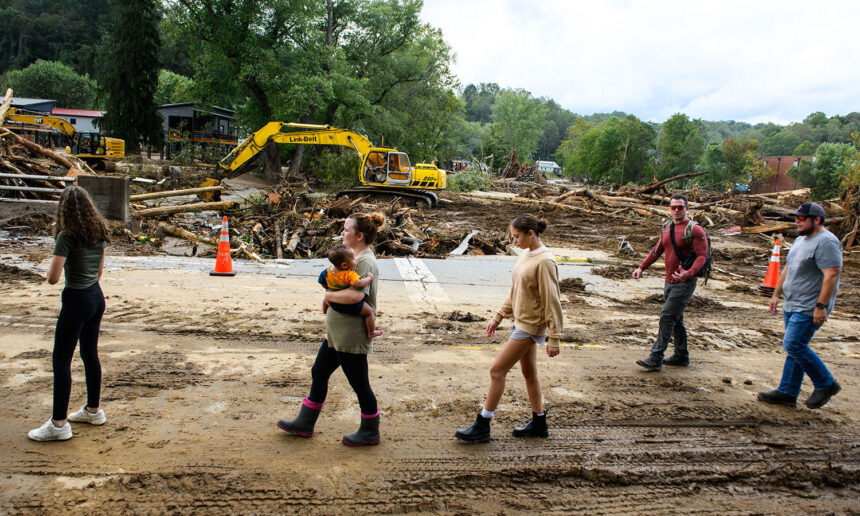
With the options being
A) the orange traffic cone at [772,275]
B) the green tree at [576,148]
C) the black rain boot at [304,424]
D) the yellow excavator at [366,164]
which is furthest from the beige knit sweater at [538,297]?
the green tree at [576,148]

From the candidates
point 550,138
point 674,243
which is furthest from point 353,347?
point 550,138

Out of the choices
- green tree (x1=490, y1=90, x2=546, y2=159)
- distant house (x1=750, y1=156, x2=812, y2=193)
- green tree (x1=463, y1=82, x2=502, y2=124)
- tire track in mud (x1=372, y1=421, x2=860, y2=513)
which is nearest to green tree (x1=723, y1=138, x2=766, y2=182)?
distant house (x1=750, y1=156, x2=812, y2=193)

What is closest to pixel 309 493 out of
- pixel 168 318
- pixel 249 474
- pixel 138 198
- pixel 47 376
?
pixel 249 474

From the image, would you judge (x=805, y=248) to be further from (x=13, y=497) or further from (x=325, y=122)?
(x=325, y=122)

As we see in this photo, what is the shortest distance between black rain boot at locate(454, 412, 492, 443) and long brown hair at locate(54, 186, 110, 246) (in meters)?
2.89

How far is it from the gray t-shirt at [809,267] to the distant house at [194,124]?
138ft

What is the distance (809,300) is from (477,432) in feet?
10.7

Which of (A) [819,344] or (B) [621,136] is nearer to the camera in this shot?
(A) [819,344]

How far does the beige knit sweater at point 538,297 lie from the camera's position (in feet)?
12.8

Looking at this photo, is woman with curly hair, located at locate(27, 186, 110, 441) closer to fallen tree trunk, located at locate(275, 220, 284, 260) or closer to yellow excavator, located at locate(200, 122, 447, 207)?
fallen tree trunk, located at locate(275, 220, 284, 260)

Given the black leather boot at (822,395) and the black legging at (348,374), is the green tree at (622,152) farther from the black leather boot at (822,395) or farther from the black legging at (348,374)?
the black legging at (348,374)

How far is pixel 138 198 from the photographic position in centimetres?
1474

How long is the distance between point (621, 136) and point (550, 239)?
4756 centimetres

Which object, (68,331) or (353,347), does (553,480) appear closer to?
(353,347)
